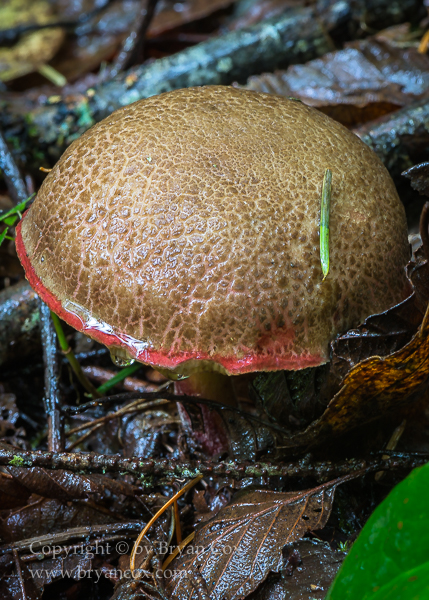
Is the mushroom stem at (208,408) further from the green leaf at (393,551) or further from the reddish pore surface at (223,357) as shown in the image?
the green leaf at (393,551)

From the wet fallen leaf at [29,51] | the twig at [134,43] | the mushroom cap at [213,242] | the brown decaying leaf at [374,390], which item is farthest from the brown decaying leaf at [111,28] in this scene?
the brown decaying leaf at [374,390]

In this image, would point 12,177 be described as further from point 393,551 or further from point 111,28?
point 111,28

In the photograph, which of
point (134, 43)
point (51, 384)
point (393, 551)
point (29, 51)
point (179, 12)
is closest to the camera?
point (393, 551)

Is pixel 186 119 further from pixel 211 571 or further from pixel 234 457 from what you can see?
pixel 211 571

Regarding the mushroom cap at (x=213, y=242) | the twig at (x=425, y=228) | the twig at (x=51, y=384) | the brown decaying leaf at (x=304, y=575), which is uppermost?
the mushroom cap at (x=213, y=242)

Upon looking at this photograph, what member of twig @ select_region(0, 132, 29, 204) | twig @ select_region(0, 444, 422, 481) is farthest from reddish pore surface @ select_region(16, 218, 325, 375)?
twig @ select_region(0, 132, 29, 204)

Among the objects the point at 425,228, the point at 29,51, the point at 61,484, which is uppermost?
the point at 29,51

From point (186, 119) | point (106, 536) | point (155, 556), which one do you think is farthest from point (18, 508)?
point (186, 119)

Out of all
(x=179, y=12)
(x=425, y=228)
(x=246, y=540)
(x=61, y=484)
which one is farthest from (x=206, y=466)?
(x=179, y=12)
